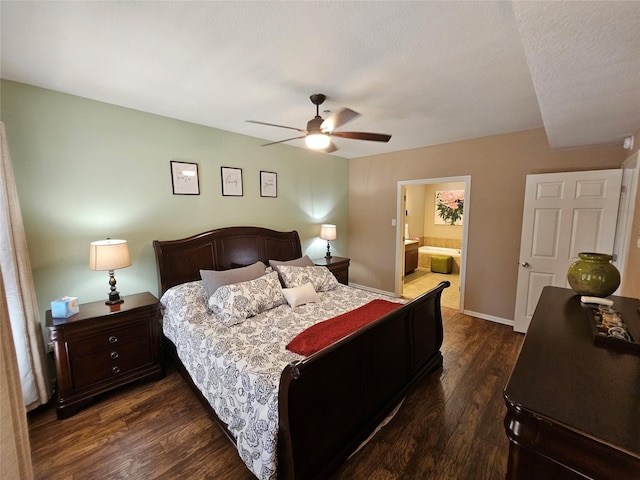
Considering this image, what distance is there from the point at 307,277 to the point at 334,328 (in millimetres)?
1026

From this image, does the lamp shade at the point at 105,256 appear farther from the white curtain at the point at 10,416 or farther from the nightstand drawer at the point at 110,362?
the white curtain at the point at 10,416

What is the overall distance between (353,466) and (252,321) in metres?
1.26

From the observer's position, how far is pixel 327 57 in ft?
5.72

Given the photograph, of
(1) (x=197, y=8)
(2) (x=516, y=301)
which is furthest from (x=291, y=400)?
(2) (x=516, y=301)

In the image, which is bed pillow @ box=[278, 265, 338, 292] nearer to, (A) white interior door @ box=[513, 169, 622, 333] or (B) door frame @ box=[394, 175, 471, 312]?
(B) door frame @ box=[394, 175, 471, 312]

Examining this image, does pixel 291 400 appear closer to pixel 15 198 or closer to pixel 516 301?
pixel 15 198

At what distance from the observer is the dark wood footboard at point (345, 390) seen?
4.40ft

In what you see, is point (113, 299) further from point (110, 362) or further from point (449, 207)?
point (449, 207)

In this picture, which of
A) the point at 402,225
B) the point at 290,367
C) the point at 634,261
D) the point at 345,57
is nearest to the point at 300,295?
the point at 290,367

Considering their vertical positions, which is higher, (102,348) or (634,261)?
(634,261)

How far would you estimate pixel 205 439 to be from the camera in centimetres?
185

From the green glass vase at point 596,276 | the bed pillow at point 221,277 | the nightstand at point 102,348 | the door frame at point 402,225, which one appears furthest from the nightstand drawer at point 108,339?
the door frame at point 402,225

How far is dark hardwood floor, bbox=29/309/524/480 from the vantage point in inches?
64.1

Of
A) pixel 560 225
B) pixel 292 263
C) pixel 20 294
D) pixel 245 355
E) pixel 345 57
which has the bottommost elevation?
pixel 245 355
